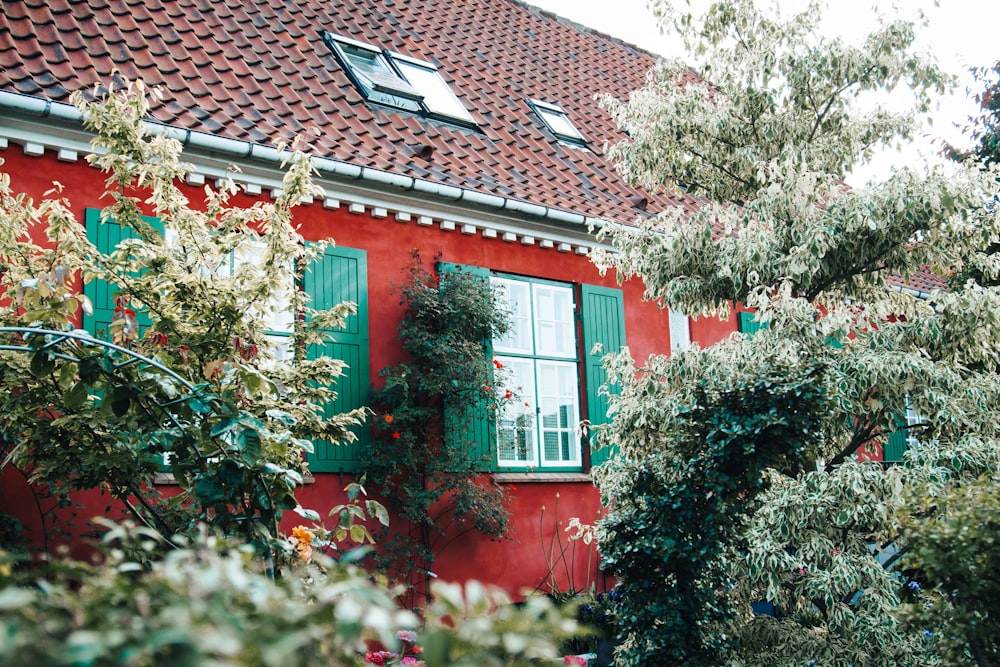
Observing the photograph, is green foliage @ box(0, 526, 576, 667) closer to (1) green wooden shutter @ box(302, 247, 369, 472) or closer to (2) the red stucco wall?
(2) the red stucco wall

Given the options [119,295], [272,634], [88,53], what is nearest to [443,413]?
[119,295]

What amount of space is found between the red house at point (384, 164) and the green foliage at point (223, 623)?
4.53m

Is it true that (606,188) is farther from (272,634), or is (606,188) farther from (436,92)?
(272,634)

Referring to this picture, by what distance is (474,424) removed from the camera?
7.63 meters

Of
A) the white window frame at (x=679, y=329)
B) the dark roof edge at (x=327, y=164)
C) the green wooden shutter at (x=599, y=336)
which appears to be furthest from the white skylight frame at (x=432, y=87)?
the white window frame at (x=679, y=329)

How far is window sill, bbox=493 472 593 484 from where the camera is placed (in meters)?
7.83

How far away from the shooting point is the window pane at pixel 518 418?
315 inches

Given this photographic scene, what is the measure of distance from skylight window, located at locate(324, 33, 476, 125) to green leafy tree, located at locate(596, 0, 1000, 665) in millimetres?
2605

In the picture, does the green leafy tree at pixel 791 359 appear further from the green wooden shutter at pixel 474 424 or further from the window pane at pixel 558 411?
the window pane at pixel 558 411

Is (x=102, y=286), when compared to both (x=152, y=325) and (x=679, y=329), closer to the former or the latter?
(x=152, y=325)

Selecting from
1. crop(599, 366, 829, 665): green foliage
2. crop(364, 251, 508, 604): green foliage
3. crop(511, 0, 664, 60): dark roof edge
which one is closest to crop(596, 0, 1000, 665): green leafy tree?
crop(599, 366, 829, 665): green foliage

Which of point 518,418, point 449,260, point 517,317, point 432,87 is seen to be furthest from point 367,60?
point 518,418

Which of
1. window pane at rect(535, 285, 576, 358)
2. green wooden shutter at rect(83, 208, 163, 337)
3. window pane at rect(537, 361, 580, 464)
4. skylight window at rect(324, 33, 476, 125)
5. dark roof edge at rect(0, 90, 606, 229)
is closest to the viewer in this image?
dark roof edge at rect(0, 90, 606, 229)

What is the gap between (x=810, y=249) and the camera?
6125 millimetres
